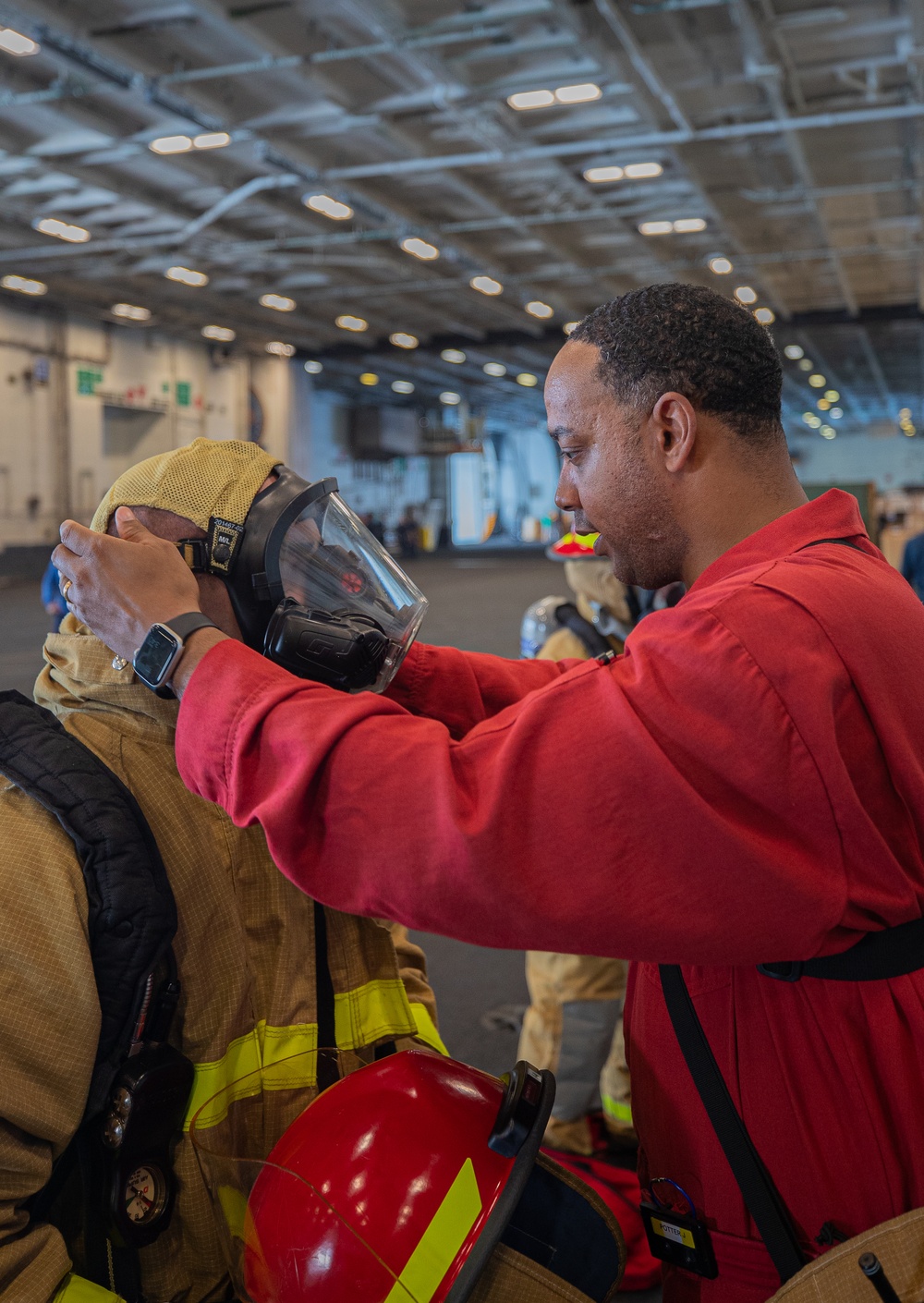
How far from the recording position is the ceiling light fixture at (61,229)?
15.4 m

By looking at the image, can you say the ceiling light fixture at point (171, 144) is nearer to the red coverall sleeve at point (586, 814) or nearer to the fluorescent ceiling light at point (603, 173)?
the fluorescent ceiling light at point (603, 173)

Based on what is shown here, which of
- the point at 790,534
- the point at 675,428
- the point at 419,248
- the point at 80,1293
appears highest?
the point at 419,248

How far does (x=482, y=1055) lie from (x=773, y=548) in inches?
120

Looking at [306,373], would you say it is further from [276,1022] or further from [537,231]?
[276,1022]

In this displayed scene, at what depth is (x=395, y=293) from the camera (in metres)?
20.5

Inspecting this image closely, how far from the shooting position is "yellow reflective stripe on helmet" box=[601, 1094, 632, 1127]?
3404 mm

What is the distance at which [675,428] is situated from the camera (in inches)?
58.2

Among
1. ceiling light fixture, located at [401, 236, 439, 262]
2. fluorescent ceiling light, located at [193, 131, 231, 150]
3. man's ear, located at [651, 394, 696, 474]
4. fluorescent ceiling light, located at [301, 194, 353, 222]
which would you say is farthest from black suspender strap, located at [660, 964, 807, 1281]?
ceiling light fixture, located at [401, 236, 439, 262]

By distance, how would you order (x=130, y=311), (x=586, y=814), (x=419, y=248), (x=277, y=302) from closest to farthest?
(x=586, y=814) < (x=419, y=248) < (x=277, y=302) < (x=130, y=311)

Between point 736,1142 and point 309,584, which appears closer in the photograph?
point 736,1142

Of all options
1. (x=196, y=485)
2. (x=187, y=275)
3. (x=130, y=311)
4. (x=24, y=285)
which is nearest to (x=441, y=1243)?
(x=196, y=485)

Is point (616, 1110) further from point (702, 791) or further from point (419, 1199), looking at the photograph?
point (702, 791)

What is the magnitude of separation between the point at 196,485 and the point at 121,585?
34 centimetres

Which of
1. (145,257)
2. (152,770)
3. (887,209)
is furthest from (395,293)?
(152,770)
